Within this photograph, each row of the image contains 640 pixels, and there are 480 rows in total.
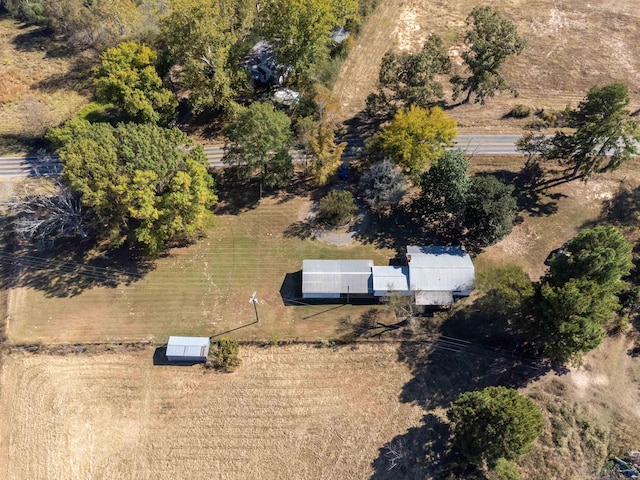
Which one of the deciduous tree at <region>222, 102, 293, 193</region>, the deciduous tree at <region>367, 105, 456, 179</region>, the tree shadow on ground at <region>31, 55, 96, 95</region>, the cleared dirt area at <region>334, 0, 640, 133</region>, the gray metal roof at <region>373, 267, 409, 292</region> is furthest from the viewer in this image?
the tree shadow on ground at <region>31, 55, 96, 95</region>

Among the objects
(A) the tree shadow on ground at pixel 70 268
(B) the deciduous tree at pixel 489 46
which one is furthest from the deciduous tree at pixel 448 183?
(A) the tree shadow on ground at pixel 70 268

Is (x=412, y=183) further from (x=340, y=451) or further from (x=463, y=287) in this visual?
(x=340, y=451)

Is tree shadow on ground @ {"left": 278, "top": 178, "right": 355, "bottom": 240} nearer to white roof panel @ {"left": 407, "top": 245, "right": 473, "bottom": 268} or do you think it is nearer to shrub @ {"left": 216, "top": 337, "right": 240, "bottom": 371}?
white roof panel @ {"left": 407, "top": 245, "right": 473, "bottom": 268}

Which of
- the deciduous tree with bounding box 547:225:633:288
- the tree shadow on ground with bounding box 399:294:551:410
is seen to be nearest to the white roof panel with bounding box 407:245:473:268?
the tree shadow on ground with bounding box 399:294:551:410

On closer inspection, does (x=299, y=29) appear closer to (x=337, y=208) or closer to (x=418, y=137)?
(x=418, y=137)

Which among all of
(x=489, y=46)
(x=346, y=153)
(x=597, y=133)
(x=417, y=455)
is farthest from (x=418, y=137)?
(x=417, y=455)

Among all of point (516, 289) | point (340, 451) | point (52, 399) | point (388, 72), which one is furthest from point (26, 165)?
point (516, 289)
